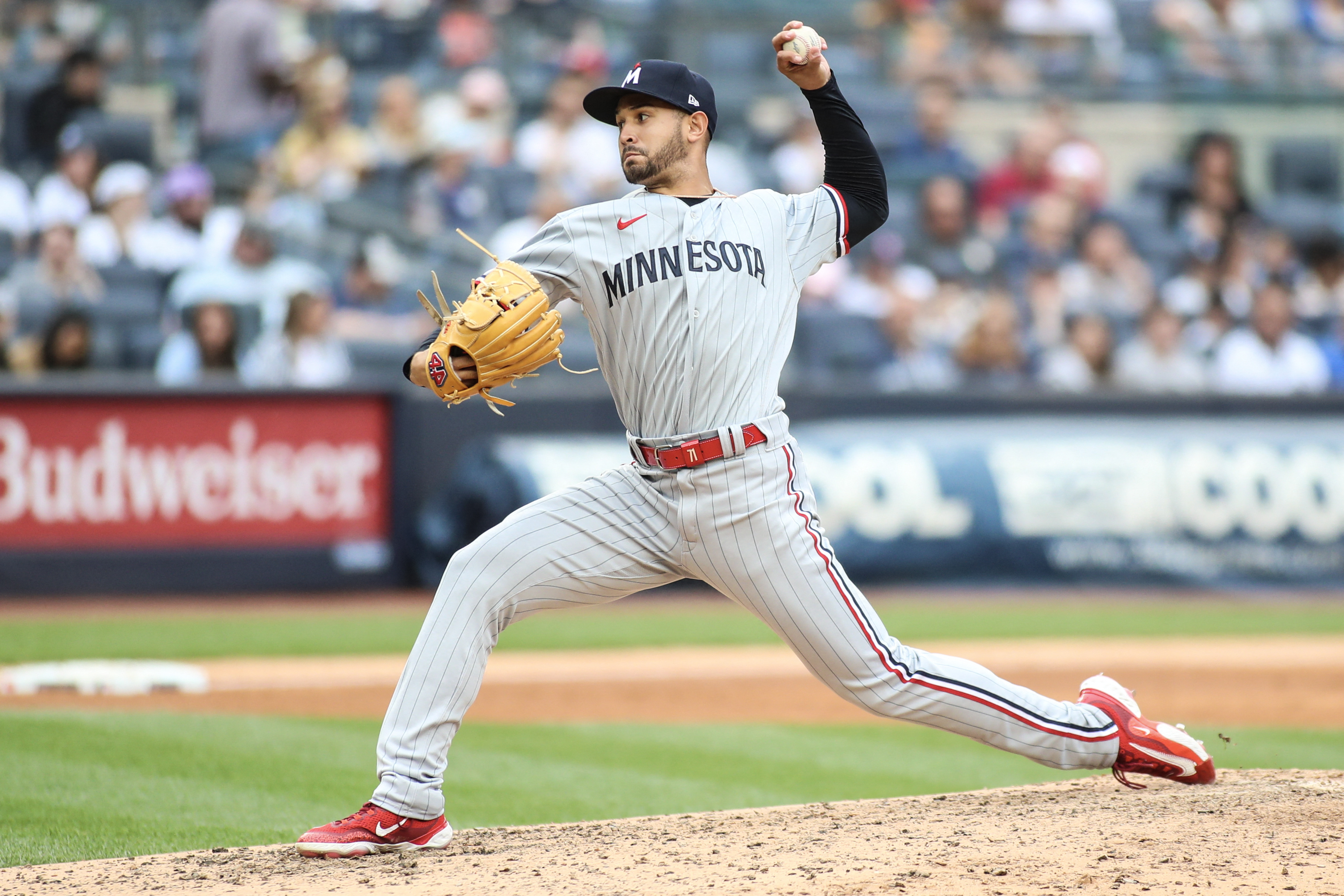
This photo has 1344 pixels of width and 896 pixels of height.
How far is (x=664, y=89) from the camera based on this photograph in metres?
3.51

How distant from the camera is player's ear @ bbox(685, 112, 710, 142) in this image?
3.58m

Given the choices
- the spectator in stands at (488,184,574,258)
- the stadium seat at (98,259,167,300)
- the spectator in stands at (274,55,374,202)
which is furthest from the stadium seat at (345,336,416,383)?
the spectator in stands at (274,55,374,202)

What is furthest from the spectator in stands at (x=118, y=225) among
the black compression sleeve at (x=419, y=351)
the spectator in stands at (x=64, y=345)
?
the black compression sleeve at (x=419, y=351)

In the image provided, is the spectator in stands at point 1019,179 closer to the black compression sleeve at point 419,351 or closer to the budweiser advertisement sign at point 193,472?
the budweiser advertisement sign at point 193,472

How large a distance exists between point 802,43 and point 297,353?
645cm

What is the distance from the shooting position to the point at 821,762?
4.96 meters

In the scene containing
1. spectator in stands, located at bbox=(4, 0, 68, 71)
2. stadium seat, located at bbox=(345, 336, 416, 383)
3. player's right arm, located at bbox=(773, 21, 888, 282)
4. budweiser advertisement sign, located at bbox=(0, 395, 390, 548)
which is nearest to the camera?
player's right arm, located at bbox=(773, 21, 888, 282)

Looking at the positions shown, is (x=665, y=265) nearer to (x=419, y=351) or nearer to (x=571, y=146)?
(x=419, y=351)

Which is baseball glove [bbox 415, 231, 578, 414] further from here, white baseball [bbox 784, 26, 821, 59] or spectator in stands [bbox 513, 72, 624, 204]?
spectator in stands [bbox 513, 72, 624, 204]

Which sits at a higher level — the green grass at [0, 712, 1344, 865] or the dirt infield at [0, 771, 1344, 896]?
the dirt infield at [0, 771, 1344, 896]

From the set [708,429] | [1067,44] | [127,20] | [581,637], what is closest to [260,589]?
[581,637]

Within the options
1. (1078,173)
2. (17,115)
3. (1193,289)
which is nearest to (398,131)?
(17,115)

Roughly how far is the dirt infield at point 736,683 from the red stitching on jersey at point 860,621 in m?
2.33

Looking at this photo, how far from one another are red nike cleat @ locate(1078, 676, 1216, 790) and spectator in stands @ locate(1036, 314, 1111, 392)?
6897 mm
